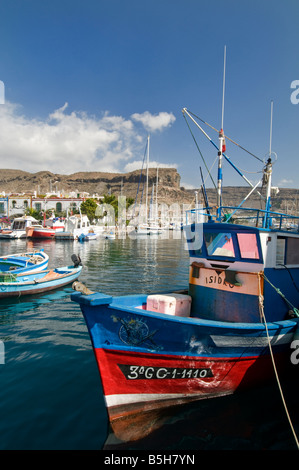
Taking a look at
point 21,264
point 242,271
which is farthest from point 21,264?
point 242,271

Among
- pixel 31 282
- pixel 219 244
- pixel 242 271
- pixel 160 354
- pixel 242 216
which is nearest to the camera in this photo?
pixel 160 354

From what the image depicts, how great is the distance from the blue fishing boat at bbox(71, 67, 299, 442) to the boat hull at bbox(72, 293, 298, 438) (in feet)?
0.06

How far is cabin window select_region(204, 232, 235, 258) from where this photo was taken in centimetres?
673

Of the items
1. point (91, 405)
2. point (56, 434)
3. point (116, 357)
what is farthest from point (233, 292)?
point (56, 434)

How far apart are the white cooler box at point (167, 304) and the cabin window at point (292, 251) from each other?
9.81ft

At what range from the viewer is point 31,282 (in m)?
13.9

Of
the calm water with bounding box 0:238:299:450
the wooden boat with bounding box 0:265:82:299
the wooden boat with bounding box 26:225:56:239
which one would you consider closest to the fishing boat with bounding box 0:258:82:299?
the wooden boat with bounding box 0:265:82:299

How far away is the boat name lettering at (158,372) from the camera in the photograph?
5.37 metres

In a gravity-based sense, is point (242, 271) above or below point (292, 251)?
below

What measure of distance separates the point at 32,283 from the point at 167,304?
936 centimetres

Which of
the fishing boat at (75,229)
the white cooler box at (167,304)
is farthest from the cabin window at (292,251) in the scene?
the fishing boat at (75,229)

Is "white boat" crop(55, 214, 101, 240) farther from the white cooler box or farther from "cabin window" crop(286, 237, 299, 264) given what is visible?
"cabin window" crop(286, 237, 299, 264)

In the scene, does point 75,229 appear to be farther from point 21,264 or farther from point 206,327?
point 206,327
